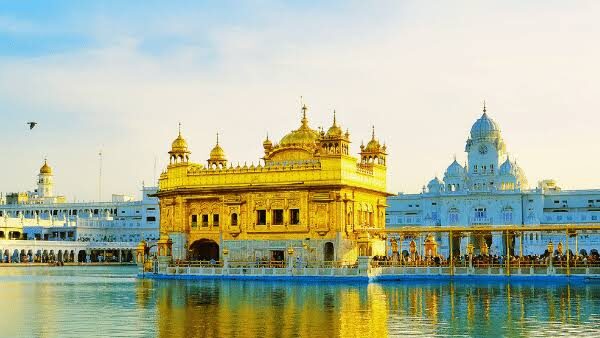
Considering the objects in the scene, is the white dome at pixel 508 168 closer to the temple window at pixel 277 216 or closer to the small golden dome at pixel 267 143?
the small golden dome at pixel 267 143

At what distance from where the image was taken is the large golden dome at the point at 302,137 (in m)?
52.6

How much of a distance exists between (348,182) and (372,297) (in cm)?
1585

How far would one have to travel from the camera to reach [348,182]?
156 ft

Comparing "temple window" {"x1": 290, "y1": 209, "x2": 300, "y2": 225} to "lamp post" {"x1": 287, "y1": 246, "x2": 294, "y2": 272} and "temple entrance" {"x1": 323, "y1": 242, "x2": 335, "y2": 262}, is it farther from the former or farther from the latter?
"lamp post" {"x1": 287, "y1": 246, "x2": 294, "y2": 272}

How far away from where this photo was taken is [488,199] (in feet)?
325

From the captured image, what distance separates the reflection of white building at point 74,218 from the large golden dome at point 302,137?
4489 cm

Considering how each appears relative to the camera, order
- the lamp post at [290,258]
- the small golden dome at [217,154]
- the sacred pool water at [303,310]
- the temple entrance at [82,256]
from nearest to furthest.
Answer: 1. the sacred pool water at [303,310]
2. the lamp post at [290,258]
3. the small golden dome at [217,154]
4. the temple entrance at [82,256]

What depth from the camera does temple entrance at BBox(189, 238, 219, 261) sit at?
168 feet

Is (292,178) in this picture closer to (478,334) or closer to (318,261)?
(318,261)

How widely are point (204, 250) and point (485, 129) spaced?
61751 millimetres

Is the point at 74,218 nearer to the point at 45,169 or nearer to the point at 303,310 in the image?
the point at 45,169

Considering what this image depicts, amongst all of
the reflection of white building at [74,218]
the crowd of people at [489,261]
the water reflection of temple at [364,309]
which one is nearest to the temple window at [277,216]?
the crowd of people at [489,261]

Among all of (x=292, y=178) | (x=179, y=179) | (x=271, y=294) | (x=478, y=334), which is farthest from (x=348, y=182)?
(x=478, y=334)

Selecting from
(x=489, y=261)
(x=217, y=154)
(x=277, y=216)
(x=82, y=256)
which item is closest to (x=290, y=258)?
(x=277, y=216)
